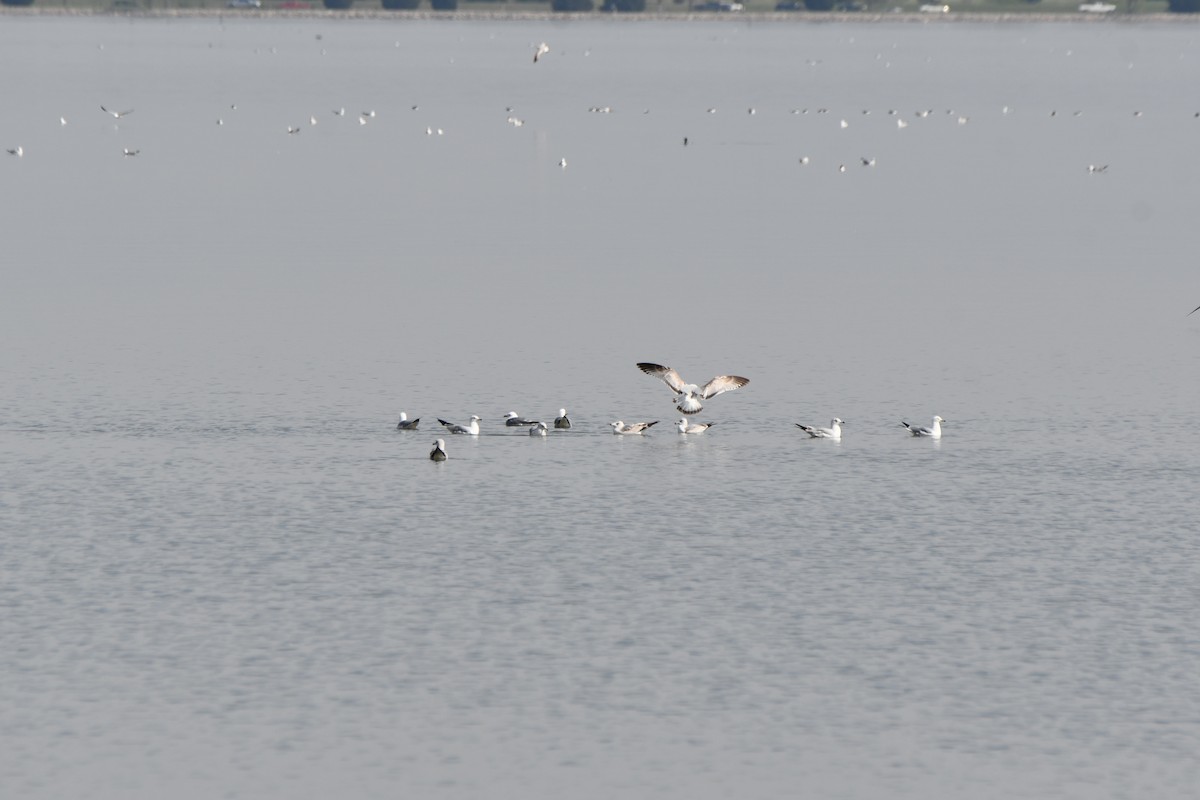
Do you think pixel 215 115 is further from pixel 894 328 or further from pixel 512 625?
pixel 512 625

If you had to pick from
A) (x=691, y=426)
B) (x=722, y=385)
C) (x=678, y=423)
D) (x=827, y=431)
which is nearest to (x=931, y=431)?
(x=827, y=431)

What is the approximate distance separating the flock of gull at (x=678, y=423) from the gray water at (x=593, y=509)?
0.39 m

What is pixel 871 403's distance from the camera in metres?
40.7

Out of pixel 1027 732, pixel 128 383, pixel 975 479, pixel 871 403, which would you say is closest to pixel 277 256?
pixel 128 383

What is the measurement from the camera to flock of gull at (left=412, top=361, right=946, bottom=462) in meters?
37.1

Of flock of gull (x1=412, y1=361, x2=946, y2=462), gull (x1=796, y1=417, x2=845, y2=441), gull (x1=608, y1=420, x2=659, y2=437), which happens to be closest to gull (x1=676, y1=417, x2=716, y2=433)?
flock of gull (x1=412, y1=361, x2=946, y2=462)

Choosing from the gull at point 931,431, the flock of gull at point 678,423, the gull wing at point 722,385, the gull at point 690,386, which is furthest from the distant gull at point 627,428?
the gull at point 931,431

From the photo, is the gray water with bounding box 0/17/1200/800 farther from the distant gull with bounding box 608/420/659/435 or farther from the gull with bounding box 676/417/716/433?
the gull with bounding box 676/417/716/433

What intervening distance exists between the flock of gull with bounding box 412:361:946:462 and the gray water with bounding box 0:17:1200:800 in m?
0.39

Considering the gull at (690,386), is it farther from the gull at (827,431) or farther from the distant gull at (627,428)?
the gull at (827,431)

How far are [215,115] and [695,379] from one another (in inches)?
3790

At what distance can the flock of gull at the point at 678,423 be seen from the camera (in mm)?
37134

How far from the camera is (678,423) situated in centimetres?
3834

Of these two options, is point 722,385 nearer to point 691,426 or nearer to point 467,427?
point 691,426
